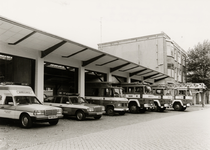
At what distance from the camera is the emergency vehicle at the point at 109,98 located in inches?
757

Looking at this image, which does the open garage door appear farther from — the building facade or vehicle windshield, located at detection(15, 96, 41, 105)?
the building facade

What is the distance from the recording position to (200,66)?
3859 centimetres

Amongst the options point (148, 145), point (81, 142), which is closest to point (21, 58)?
point (81, 142)

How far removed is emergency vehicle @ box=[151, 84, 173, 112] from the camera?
25.1 metres

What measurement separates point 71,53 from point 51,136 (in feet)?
33.3

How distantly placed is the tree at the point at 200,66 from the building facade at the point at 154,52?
3.38 meters

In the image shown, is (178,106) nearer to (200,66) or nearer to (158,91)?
(158,91)

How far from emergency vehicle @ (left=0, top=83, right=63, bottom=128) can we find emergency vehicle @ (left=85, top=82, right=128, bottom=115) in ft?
23.1

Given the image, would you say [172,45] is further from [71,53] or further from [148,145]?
[148,145]

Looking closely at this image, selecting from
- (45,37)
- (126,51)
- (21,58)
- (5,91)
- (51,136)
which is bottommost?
(51,136)

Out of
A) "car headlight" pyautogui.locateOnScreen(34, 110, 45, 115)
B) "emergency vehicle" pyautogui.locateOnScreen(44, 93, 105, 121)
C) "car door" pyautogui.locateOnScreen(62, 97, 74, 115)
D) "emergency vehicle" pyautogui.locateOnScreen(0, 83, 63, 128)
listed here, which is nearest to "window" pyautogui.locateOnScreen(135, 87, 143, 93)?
"emergency vehicle" pyautogui.locateOnScreen(44, 93, 105, 121)

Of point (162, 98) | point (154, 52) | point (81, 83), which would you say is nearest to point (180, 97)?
point (162, 98)

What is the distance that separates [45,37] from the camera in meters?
15.1

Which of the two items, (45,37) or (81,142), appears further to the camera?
(45,37)
